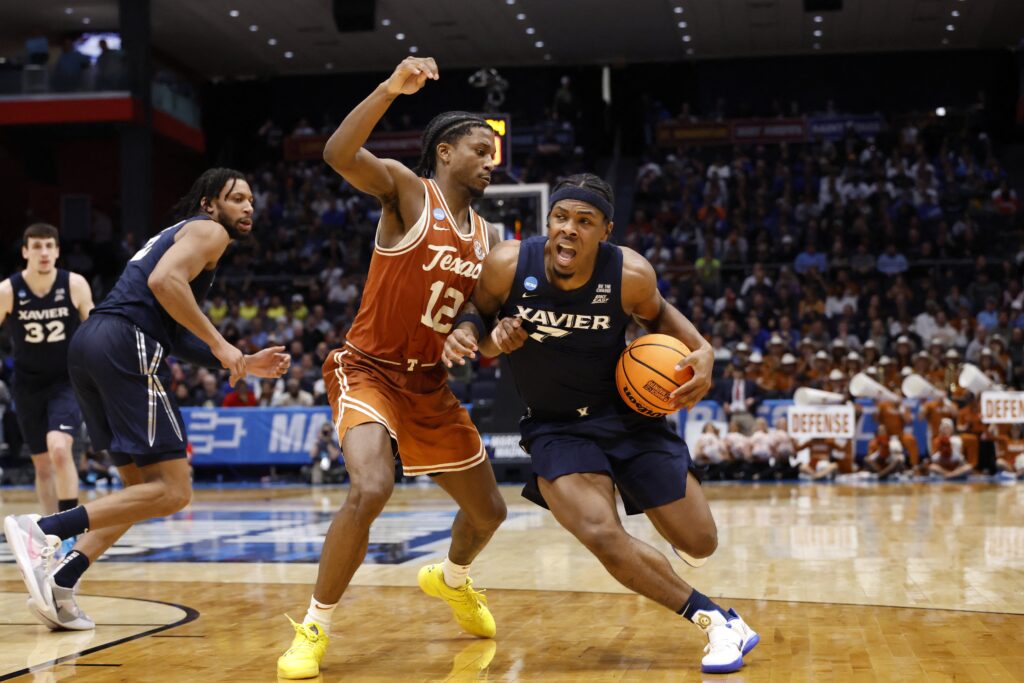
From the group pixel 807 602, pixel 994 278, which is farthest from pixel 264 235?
pixel 807 602

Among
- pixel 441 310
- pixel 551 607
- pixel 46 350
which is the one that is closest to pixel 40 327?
pixel 46 350

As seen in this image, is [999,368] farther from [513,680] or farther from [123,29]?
[123,29]

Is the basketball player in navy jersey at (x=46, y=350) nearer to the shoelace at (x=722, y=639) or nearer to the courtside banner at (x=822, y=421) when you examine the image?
the shoelace at (x=722, y=639)

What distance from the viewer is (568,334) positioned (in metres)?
5.14

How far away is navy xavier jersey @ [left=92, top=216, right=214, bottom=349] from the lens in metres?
5.86

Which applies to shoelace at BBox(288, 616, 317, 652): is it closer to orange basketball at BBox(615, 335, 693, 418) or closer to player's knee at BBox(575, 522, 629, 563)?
player's knee at BBox(575, 522, 629, 563)

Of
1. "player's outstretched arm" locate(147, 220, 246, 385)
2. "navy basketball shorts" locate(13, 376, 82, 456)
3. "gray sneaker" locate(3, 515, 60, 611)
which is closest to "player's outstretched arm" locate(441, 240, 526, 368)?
"player's outstretched arm" locate(147, 220, 246, 385)

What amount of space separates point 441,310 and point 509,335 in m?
0.46

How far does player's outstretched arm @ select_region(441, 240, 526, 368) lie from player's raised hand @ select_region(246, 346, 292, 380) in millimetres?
865

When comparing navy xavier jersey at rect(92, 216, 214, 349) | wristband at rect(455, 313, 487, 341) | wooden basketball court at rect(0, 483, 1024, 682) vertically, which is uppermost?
navy xavier jersey at rect(92, 216, 214, 349)

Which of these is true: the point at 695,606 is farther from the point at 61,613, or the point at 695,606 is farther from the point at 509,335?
the point at 61,613

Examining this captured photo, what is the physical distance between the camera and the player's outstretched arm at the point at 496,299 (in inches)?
191

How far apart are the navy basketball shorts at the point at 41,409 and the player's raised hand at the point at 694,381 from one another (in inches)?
166

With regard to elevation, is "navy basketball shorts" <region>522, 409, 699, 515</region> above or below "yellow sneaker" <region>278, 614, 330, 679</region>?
above
